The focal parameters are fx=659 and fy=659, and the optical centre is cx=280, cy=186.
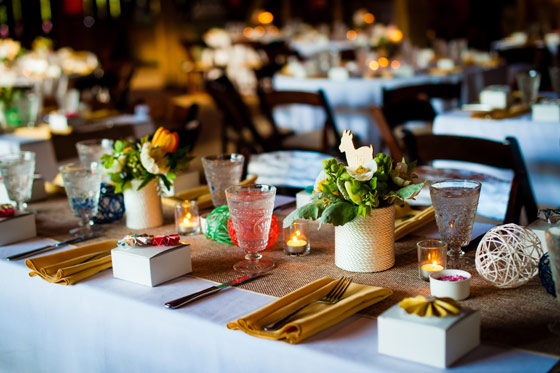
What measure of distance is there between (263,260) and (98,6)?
1335 cm

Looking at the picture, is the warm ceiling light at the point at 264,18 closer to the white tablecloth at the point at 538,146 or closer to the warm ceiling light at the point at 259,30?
the warm ceiling light at the point at 259,30

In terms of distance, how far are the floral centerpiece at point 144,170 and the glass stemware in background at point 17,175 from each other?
272 mm

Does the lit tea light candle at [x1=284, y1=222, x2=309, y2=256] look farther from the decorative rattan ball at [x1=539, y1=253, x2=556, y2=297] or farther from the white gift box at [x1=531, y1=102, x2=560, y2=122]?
the white gift box at [x1=531, y1=102, x2=560, y2=122]

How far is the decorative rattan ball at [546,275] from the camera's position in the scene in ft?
4.18

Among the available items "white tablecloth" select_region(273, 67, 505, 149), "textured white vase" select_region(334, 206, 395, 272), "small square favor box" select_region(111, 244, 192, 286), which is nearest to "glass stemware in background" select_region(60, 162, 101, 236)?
"small square favor box" select_region(111, 244, 192, 286)

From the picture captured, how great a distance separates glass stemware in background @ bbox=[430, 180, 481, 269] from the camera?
1441 millimetres

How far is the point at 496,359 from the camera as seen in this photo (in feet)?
3.42

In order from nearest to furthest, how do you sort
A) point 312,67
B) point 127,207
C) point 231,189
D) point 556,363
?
point 556,363 < point 231,189 < point 127,207 < point 312,67

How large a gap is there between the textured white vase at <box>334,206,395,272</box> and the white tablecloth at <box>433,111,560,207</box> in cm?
185

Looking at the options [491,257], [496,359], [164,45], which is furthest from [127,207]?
[164,45]

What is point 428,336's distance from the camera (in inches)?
39.9

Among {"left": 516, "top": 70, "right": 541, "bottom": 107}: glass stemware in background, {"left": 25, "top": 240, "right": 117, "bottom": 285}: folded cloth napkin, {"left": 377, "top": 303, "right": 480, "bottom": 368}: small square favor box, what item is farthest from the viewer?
{"left": 516, "top": 70, "right": 541, "bottom": 107}: glass stemware in background

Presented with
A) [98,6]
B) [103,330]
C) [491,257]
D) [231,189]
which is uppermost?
[98,6]

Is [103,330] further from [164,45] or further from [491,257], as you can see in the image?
[164,45]
